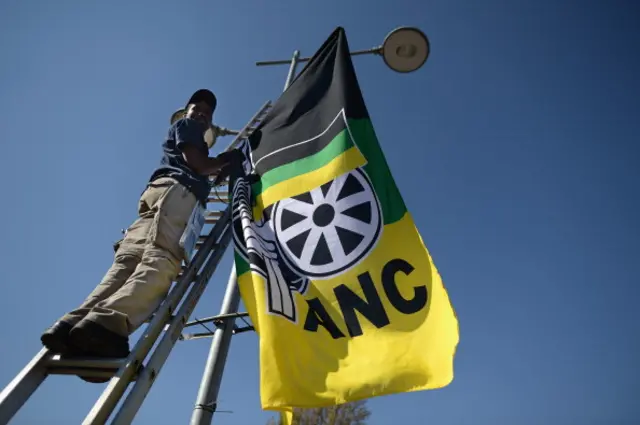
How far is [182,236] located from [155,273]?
15.4 inches

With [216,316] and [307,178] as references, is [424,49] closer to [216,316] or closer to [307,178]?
[307,178]

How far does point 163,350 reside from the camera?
2.32 meters

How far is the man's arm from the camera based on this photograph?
10.7ft

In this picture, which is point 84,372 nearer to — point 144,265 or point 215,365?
point 144,265

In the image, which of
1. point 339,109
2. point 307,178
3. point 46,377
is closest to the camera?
point 46,377

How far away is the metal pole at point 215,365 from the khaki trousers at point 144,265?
606 mm

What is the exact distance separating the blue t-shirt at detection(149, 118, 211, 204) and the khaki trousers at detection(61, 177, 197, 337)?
0.07 metres

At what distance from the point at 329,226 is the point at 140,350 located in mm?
1653

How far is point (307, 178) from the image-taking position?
366 centimetres

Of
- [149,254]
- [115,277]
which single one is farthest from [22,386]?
[149,254]

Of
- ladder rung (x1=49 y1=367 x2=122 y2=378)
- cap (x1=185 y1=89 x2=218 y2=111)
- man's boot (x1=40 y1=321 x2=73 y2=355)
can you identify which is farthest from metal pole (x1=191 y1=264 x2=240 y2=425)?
cap (x1=185 y1=89 x2=218 y2=111)

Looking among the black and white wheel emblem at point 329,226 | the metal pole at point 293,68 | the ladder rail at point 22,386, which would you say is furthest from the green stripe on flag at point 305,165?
the ladder rail at point 22,386

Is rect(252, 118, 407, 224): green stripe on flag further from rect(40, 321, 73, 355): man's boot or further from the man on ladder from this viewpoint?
rect(40, 321, 73, 355): man's boot

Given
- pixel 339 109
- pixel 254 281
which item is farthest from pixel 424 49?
pixel 254 281
